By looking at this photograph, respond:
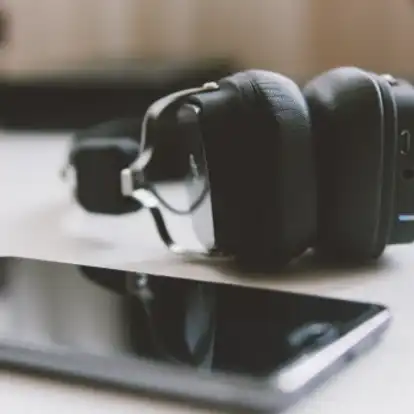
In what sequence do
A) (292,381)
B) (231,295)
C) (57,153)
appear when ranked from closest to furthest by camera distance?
(292,381)
(231,295)
(57,153)

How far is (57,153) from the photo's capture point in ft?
3.98

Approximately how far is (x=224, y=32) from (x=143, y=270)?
3.42 ft

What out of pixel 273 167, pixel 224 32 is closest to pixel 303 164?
pixel 273 167

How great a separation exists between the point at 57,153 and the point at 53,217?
0.42 metres

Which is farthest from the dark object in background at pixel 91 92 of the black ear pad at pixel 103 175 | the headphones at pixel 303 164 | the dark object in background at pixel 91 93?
the headphones at pixel 303 164

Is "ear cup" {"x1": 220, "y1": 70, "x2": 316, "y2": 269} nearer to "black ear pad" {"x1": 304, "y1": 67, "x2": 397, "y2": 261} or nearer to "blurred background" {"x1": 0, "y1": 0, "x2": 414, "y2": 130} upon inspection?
"black ear pad" {"x1": 304, "y1": 67, "x2": 397, "y2": 261}

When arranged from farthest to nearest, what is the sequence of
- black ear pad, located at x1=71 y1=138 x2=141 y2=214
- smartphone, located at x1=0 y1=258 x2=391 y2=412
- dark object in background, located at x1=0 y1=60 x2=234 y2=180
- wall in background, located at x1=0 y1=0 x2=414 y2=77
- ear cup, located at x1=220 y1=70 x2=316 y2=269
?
1. wall in background, located at x1=0 y1=0 x2=414 y2=77
2. dark object in background, located at x1=0 y1=60 x2=234 y2=180
3. black ear pad, located at x1=71 y1=138 x2=141 y2=214
4. ear cup, located at x1=220 y1=70 x2=316 y2=269
5. smartphone, located at x1=0 y1=258 x2=391 y2=412

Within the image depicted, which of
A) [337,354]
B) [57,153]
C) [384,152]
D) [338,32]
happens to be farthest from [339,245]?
[338,32]

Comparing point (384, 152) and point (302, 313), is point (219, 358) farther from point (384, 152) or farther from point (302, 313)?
point (384, 152)

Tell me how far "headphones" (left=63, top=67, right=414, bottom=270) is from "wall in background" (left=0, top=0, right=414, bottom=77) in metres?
0.98

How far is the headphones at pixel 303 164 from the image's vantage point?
55 cm

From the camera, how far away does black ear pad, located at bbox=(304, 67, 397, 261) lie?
0.56 meters

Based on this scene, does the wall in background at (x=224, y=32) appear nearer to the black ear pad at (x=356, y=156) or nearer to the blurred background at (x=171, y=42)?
the blurred background at (x=171, y=42)

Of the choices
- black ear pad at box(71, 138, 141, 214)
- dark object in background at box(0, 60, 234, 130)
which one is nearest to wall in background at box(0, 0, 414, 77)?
dark object in background at box(0, 60, 234, 130)
